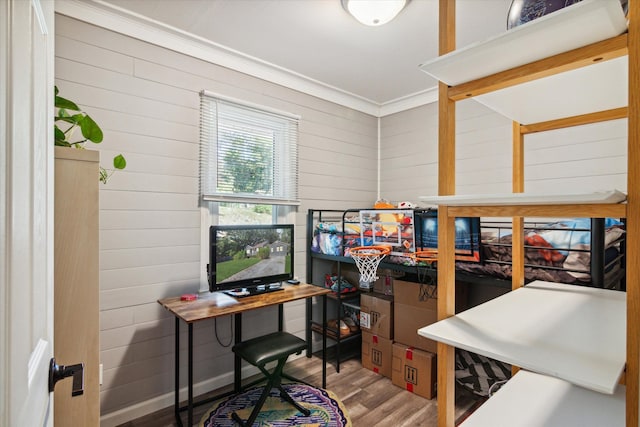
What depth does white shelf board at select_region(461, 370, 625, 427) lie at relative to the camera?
0.81 meters

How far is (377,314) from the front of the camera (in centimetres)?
294

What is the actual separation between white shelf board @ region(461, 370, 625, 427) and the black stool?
4.80ft

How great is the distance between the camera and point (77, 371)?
81 centimetres

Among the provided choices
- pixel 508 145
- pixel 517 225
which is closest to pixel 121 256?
pixel 517 225

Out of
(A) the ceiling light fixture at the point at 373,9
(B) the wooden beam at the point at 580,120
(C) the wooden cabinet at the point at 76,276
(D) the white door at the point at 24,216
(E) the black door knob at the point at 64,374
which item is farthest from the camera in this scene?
(A) the ceiling light fixture at the point at 373,9

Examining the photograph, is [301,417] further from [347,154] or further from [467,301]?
[347,154]

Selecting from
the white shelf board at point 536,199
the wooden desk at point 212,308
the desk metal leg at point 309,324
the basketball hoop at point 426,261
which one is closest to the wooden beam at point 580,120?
the white shelf board at point 536,199

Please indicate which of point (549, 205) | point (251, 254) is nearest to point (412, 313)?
point (251, 254)

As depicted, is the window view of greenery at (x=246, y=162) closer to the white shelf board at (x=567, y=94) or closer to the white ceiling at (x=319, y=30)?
the white ceiling at (x=319, y=30)

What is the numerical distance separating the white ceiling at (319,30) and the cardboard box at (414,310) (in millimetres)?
1839

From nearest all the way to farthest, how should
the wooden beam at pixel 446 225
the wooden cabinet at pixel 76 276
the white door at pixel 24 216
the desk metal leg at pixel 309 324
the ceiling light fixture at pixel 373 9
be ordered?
the white door at pixel 24 216 < the wooden beam at pixel 446 225 < the wooden cabinet at pixel 76 276 < the ceiling light fixture at pixel 373 9 < the desk metal leg at pixel 309 324

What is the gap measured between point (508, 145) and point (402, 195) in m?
1.13

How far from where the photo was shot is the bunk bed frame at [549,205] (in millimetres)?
610

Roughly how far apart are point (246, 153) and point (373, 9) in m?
1.43
